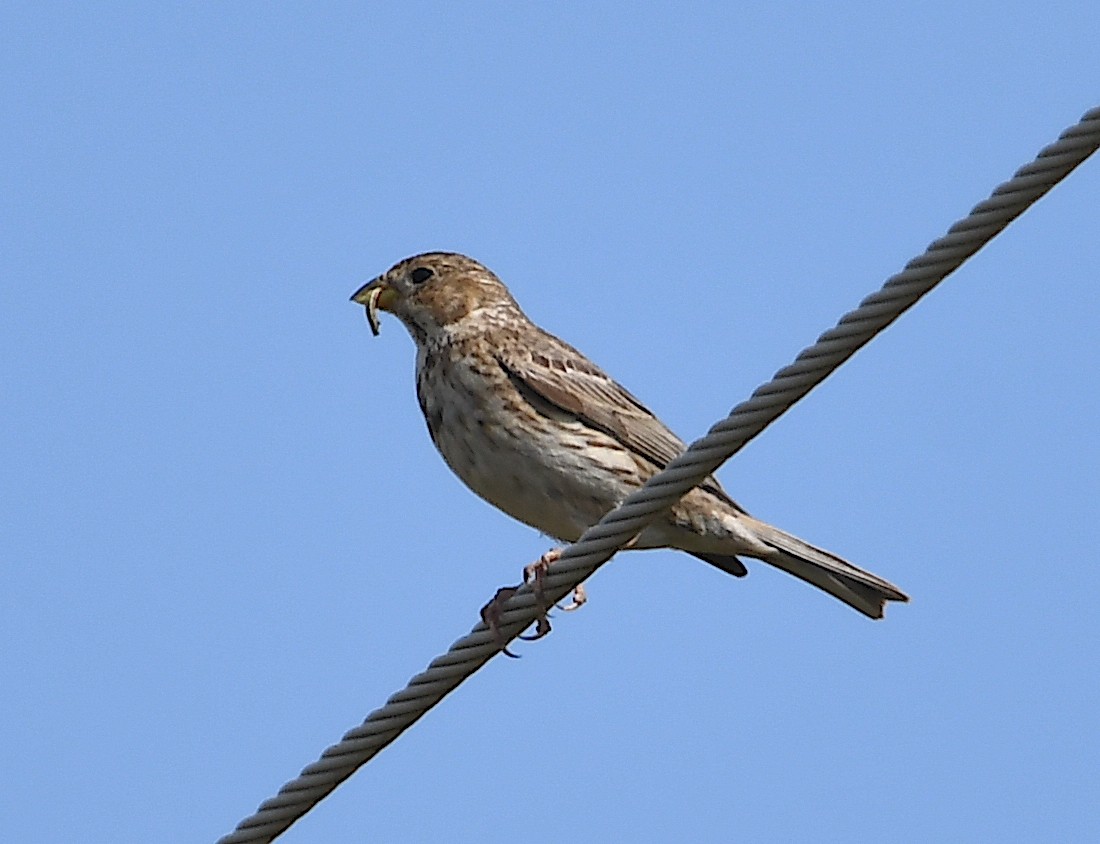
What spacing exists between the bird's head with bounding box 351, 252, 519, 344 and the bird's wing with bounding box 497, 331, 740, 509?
421 mm

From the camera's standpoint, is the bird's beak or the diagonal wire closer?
the diagonal wire

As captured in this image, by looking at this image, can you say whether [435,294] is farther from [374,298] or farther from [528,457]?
[528,457]

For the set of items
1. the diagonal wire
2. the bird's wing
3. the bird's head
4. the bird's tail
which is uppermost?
the bird's head

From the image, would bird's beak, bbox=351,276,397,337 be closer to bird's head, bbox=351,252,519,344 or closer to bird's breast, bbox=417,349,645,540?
bird's head, bbox=351,252,519,344

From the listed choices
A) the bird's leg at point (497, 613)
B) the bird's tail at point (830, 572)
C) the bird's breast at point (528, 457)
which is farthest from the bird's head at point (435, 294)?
the bird's leg at point (497, 613)

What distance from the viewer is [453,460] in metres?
8.24

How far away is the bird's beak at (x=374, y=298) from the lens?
31.2 ft

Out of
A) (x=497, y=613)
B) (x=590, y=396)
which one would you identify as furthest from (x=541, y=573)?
(x=590, y=396)

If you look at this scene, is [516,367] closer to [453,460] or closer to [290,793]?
[453,460]

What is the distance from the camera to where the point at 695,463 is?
5.16 m

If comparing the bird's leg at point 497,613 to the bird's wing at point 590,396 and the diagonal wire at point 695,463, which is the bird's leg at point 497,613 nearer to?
the diagonal wire at point 695,463

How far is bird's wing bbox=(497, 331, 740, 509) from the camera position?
8.34 meters

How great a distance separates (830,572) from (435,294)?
2.18 m

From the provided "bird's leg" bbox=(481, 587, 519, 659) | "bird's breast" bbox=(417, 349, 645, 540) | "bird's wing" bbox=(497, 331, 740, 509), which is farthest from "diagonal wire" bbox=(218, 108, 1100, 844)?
"bird's wing" bbox=(497, 331, 740, 509)
